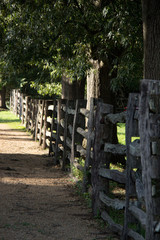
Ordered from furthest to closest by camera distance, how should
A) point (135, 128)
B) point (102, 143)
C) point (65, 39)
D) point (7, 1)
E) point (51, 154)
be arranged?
point (51, 154) < point (7, 1) < point (65, 39) < point (102, 143) < point (135, 128)

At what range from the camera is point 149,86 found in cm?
421

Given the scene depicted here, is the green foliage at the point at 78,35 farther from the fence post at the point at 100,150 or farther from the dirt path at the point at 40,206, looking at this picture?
the fence post at the point at 100,150

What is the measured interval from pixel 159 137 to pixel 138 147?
1.45 ft

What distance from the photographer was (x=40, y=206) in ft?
22.4

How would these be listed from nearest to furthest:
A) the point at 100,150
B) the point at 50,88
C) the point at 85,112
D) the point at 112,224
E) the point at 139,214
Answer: the point at 139,214 → the point at 112,224 → the point at 100,150 → the point at 85,112 → the point at 50,88

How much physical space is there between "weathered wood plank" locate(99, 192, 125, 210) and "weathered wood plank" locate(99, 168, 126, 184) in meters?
0.29

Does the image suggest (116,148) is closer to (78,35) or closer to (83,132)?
(83,132)

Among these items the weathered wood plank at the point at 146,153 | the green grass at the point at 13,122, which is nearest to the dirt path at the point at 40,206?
the weathered wood plank at the point at 146,153

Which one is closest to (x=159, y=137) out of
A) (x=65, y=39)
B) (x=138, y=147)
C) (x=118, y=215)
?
(x=138, y=147)

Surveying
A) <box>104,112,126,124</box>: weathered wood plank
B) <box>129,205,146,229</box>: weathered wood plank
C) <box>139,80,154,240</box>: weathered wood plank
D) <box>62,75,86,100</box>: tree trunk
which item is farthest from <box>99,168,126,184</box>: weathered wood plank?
<box>62,75,86,100</box>: tree trunk

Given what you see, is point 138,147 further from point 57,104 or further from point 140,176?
point 57,104

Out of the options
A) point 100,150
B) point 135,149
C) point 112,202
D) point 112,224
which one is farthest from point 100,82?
point 135,149

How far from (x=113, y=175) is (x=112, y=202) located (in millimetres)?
393

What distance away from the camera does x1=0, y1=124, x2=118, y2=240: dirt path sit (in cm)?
541
